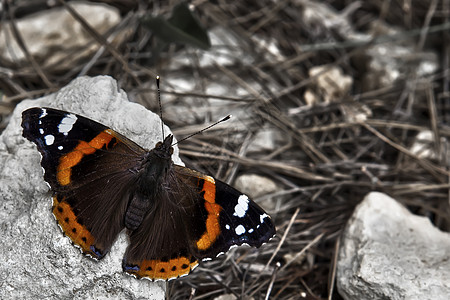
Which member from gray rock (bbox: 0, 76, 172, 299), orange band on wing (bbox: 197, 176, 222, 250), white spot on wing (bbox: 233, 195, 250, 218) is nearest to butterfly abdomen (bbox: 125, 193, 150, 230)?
gray rock (bbox: 0, 76, 172, 299)

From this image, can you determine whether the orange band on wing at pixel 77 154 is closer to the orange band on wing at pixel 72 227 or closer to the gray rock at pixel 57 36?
the orange band on wing at pixel 72 227

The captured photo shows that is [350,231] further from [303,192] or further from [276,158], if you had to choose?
[276,158]

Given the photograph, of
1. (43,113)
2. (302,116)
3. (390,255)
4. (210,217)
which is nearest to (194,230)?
(210,217)

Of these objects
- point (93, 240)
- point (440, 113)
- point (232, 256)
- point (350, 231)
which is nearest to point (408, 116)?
point (440, 113)

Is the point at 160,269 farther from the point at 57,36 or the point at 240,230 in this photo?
the point at 57,36

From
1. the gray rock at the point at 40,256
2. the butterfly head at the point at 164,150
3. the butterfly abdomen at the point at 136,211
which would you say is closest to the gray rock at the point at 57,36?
the gray rock at the point at 40,256

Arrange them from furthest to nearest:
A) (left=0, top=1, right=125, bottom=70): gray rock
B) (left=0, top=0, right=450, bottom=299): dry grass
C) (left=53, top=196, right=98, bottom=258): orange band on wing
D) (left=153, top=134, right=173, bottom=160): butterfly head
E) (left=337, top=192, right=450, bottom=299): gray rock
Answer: (left=0, top=1, right=125, bottom=70): gray rock, (left=0, top=0, right=450, bottom=299): dry grass, (left=337, top=192, right=450, bottom=299): gray rock, (left=153, top=134, right=173, bottom=160): butterfly head, (left=53, top=196, right=98, bottom=258): orange band on wing

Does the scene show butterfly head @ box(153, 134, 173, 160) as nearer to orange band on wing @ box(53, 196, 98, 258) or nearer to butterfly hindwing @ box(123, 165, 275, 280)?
butterfly hindwing @ box(123, 165, 275, 280)

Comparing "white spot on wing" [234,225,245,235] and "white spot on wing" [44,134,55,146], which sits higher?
"white spot on wing" [44,134,55,146]
